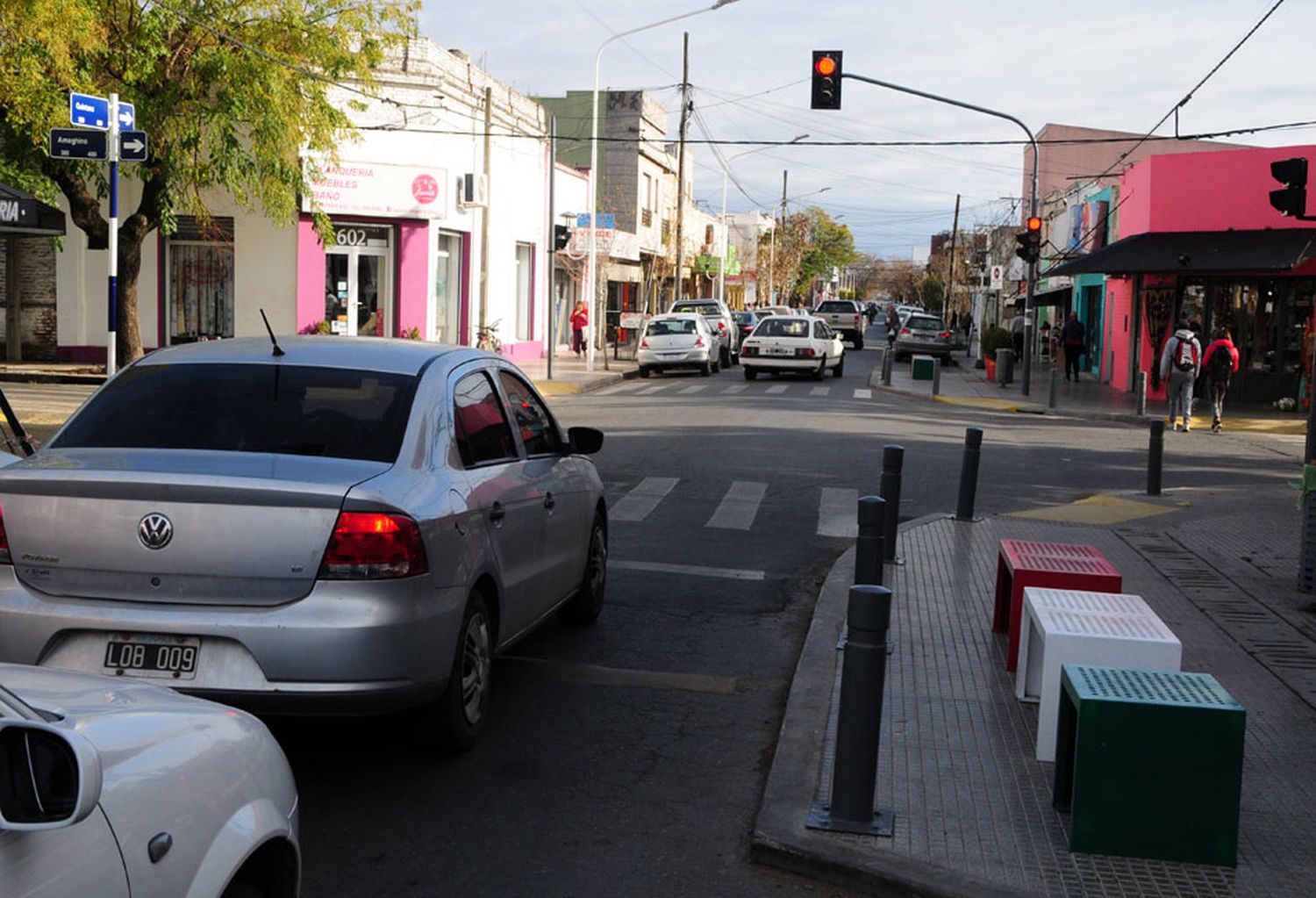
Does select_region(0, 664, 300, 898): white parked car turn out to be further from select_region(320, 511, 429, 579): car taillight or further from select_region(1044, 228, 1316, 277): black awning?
select_region(1044, 228, 1316, 277): black awning

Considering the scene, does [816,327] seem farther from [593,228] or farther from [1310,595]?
[1310,595]

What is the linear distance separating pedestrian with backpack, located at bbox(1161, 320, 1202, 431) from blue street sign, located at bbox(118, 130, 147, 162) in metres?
16.9

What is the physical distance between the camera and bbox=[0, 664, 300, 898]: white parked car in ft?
7.26

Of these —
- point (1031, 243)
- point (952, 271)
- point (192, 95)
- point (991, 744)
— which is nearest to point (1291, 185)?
point (991, 744)

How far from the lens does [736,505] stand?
13656 mm

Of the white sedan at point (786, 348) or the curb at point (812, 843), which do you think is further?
the white sedan at point (786, 348)

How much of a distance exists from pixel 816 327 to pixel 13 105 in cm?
1997

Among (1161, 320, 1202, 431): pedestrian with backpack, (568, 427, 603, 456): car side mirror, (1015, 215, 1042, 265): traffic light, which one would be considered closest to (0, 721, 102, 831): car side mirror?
(568, 427, 603, 456): car side mirror

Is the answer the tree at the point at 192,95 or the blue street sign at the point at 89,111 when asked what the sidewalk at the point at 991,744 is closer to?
the blue street sign at the point at 89,111

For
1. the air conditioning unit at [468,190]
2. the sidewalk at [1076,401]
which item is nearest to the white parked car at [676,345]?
the sidewalk at [1076,401]

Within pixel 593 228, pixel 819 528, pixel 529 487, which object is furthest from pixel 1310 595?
pixel 593 228

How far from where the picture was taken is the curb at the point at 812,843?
4.66 metres

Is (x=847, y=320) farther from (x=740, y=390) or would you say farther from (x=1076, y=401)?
(x=1076, y=401)

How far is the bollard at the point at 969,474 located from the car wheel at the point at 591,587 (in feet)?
16.4
